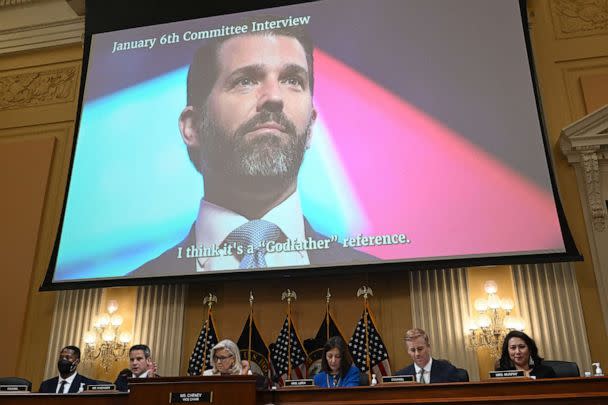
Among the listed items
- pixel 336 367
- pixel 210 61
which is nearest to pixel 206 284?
pixel 336 367

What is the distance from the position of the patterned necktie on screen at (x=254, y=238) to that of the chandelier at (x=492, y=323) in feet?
6.84

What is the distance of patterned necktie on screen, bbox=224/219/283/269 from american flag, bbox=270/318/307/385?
77cm

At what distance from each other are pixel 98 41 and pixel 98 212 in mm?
2331

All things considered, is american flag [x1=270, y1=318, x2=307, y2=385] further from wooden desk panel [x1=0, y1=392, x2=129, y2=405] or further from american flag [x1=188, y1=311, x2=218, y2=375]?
wooden desk panel [x1=0, y1=392, x2=129, y2=405]

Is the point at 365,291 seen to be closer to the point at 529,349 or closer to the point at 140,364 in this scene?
the point at 529,349

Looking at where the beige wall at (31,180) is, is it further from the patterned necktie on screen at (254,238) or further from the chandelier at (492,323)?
the chandelier at (492,323)

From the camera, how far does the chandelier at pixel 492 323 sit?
5785 millimetres

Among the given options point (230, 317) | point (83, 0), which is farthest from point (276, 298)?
point (83, 0)

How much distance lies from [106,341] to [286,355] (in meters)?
2.01

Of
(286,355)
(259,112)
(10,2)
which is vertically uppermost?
(10,2)

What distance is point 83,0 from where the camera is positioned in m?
8.10

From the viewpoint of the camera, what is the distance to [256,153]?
642 centimetres

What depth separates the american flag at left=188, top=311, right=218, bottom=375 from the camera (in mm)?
6215

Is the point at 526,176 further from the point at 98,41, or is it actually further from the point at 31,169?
the point at 31,169
